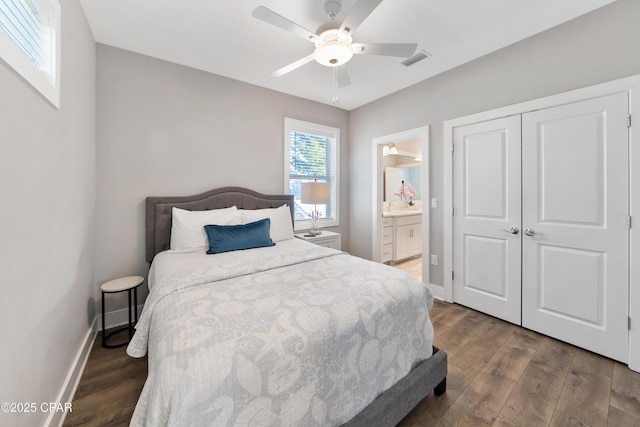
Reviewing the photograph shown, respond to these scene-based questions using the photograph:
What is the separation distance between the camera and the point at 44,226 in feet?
4.17

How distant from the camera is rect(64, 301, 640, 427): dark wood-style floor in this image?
1.44 meters

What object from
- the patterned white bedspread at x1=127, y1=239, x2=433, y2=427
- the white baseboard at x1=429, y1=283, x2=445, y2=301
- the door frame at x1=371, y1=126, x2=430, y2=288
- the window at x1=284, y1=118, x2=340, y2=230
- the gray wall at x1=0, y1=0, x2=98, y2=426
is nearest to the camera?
the patterned white bedspread at x1=127, y1=239, x2=433, y2=427

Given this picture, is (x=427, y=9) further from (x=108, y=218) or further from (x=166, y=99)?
(x=108, y=218)

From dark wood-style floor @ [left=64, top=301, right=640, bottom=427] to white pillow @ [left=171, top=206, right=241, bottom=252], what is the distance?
96 centimetres

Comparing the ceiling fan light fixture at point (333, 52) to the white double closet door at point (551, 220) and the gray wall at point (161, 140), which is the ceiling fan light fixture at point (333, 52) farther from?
the white double closet door at point (551, 220)

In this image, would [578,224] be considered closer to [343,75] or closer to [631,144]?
[631,144]

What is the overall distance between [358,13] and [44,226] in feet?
6.78

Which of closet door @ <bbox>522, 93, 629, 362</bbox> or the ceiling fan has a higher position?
the ceiling fan

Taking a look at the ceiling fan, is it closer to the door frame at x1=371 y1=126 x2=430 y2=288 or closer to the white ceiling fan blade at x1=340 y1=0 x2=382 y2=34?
the white ceiling fan blade at x1=340 y1=0 x2=382 y2=34

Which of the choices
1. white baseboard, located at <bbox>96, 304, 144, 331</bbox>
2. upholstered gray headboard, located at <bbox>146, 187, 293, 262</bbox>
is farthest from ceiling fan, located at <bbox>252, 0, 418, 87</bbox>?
white baseboard, located at <bbox>96, 304, 144, 331</bbox>

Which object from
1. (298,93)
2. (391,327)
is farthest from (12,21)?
(298,93)

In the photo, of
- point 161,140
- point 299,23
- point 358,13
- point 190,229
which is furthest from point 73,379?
point 299,23

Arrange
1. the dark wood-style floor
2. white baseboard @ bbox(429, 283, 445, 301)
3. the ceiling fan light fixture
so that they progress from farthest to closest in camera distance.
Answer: white baseboard @ bbox(429, 283, 445, 301), the ceiling fan light fixture, the dark wood-style floor

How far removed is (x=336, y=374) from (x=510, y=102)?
9.31 feet
